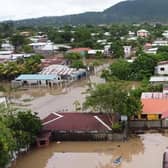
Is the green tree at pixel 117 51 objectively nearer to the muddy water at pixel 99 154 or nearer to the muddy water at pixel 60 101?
the muddy water at pixel 60 101

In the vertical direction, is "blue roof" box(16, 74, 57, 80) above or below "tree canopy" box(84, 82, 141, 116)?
below

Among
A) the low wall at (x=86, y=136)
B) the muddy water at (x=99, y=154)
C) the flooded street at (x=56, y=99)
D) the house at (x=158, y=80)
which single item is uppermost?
the house at (x=158, y=80)

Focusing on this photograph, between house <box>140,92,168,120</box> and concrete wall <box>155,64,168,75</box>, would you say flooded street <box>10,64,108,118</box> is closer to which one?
concrete wall <box>155,64,168,75</box>

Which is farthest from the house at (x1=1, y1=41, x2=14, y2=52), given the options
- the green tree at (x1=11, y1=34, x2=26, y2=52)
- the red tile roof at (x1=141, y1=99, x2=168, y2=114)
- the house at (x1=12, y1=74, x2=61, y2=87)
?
the red tile roof at (x1=141, y1=99, x2=168, y2=114)

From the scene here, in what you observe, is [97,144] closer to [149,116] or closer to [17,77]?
[149,116]

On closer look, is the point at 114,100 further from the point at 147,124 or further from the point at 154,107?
the point at 154,107

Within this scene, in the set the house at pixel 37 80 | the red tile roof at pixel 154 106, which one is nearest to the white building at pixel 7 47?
the house at pixel 37 80

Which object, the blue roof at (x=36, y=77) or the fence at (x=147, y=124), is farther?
the blue roof at (x=36, y=77)
